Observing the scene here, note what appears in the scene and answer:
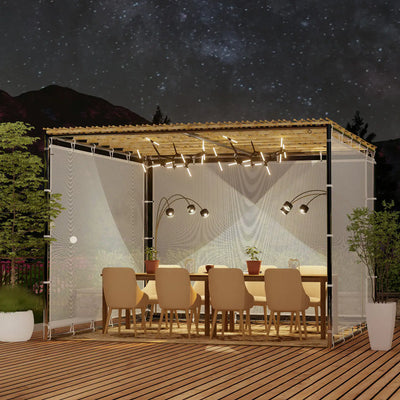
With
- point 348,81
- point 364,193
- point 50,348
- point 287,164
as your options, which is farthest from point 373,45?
point 50,348

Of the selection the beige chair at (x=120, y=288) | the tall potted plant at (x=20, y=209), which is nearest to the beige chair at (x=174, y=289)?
the beige chair at (x=120, y=288)

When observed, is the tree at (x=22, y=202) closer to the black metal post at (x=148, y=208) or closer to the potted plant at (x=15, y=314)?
the potted plant at (x=15, y=314)

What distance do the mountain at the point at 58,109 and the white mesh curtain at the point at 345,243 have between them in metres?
20.9

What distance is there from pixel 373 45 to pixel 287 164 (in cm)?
780

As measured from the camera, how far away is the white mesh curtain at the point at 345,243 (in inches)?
393

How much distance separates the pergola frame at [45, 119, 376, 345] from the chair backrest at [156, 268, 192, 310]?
5.86 feet

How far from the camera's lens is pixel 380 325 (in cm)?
903

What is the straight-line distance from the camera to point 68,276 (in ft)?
33.7

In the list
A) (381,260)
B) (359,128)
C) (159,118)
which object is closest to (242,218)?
(381,260)

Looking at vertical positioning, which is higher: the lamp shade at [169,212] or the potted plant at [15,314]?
the lamp shade at [169,212]

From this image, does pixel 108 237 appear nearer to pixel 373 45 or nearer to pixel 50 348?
pixel 50 348

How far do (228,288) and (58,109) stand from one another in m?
24.4

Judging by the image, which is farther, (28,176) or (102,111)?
(102,111)

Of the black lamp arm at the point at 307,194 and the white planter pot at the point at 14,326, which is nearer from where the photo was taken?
the white planter pot at the point at 14,326
